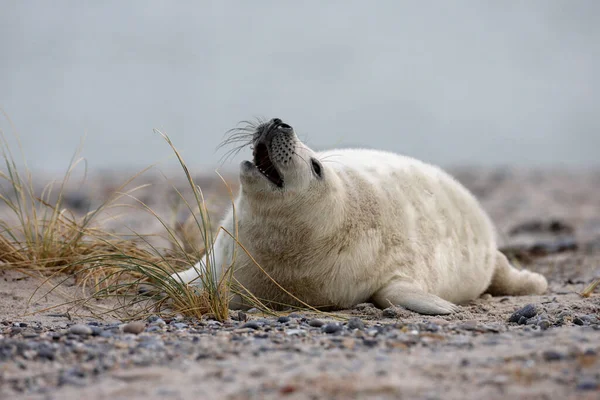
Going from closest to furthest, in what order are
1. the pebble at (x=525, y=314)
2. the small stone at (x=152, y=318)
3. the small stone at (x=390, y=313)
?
the small stone at (x=152, y=318), the pebble at (x=525, y=314), the small stone at (x=390, y=313)

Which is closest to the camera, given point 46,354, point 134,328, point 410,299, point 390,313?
point 46,354

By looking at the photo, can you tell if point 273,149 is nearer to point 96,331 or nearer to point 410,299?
point 410,299

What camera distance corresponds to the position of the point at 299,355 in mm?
3145

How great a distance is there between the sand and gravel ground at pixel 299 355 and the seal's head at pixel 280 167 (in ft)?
2.46

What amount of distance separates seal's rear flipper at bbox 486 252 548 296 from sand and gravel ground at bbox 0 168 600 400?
141 centimetres

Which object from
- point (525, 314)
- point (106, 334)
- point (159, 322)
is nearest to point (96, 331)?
point (106, 334)

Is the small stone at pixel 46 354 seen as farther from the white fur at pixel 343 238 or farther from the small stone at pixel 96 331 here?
the white fur at pixel 343 238

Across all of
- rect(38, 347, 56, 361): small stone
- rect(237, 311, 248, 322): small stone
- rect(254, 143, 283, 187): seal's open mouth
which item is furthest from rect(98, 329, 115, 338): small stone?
rect(254, 143, 283, 187): seal's open mouth

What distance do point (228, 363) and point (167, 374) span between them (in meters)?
0.26

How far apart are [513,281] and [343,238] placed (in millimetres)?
2181

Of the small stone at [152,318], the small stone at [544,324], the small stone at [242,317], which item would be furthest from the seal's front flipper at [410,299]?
the small stone at [152,318]

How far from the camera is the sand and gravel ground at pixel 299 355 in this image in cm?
265

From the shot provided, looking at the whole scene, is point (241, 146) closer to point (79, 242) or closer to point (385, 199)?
point (385, 199)

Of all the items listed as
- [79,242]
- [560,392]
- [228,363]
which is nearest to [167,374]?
[228,363]
